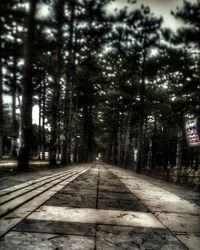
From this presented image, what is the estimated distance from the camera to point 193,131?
35.7 feet

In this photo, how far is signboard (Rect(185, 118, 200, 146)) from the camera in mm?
10571

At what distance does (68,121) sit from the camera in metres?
31.0

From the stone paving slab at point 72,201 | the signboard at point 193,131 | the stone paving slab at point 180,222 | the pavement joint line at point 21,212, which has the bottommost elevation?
the stone paving slab at point 180,222

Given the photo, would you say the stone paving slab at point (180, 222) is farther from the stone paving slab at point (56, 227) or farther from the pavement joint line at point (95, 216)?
the stone paving slab at point (56, 227)

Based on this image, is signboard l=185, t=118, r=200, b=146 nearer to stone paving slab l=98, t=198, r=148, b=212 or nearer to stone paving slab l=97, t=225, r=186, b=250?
stone paving slab l=98, t=198, r=148, b=212

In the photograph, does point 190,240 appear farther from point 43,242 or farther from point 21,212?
point 21,212

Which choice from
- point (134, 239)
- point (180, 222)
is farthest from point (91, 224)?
point (180, 222)

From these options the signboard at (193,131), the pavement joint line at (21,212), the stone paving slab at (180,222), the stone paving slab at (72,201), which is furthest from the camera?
the signboard at (193,131)

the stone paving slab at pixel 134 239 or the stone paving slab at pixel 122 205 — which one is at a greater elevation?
the stone paving slab at pixel 134 239

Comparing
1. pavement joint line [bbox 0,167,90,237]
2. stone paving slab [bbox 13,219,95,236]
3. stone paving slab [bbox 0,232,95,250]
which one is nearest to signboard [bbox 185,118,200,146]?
pavement joint line [bbox 0,167,90,237]

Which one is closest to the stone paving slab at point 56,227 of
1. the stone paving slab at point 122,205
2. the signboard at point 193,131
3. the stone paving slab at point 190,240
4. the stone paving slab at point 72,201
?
the stone paving slab at point 190,240

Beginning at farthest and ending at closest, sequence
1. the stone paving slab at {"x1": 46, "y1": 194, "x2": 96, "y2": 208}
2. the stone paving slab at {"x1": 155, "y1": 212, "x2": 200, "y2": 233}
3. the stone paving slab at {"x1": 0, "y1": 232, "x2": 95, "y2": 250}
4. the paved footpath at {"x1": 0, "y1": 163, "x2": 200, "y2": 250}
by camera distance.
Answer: the stone paving slab at {"x1": 46, "y1": 194, "x2": 96, "y2": 208} < the stone paving slab at {"x1": 155, "y1": 212, "x2": 200, "y2": 233} < the paved footpath at {"x1": 0, "y1": 163, "x2": 200, "y2": 250} < the stone paving slab at {"x1": 0, "y1": 232, "x2": 95, "y2": 250}

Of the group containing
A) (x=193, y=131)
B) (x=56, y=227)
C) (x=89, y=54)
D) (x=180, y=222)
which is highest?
(x=89, y=54)

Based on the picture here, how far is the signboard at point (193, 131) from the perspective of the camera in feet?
34.7
